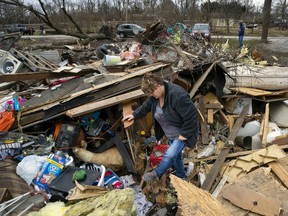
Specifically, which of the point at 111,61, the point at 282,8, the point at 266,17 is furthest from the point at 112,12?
the point at 282,8

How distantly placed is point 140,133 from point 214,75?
7.40 feet

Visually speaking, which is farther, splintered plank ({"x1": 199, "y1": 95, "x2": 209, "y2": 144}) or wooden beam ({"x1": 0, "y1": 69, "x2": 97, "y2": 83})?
wooden beam ({"x1": 0, "y1": 69, "x2": 97, "y2": 83})

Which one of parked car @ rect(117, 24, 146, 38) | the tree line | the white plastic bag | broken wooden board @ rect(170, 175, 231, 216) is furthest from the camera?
parked car @ rect(117, 24, 146, 38)

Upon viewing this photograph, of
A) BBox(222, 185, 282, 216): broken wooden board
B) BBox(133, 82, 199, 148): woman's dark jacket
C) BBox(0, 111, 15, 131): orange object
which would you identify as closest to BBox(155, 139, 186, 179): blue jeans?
BBox(133, 82, 199, 148): woman's dark jacket

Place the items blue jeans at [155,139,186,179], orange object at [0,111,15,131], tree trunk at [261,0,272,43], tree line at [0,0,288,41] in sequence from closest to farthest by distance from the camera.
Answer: blue jeans at [155,139,186,179] < orange object at [0,111,15,131] < tree line at [0,0,288,41] < tree trunk at [261,0,272,43]

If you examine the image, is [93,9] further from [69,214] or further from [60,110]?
[69,214]

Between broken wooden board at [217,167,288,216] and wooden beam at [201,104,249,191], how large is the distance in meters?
0.45

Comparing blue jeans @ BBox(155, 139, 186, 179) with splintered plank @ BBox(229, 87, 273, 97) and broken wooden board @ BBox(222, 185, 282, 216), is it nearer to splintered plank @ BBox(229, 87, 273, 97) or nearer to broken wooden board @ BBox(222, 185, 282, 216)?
broken wooden board @ BBox(222, 185, 282, 216)

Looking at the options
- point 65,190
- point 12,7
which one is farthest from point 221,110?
point 12,7

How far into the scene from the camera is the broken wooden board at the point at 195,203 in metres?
2.62

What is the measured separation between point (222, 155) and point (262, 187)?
1.19m

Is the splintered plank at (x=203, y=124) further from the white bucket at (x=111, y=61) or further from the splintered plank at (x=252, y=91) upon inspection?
the white bucket at (x=111, y=61)

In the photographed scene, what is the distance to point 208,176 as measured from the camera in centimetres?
404

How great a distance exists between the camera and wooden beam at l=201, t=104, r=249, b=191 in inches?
154
